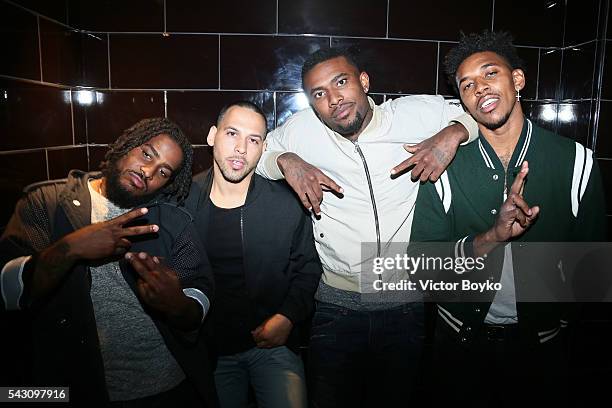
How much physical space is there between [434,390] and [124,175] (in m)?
1.47

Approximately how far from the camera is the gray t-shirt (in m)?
1.39

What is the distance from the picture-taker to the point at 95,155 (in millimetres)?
2166

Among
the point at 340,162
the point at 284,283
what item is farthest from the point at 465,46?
the point at 284,283

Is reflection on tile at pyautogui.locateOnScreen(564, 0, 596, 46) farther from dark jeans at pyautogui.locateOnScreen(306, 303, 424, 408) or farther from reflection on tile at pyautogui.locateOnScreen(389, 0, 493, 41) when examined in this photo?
dark jeans at pyautogui.locateOnScreen(306, 303, 424, 408)

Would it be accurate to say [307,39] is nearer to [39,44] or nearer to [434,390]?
[39,44]

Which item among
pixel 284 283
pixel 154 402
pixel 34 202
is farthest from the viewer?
pixel 284 283

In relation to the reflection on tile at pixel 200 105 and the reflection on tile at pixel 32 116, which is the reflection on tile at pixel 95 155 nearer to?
the reflection on tile at pixel 32 116

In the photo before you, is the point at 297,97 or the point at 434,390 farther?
the point at 297,97

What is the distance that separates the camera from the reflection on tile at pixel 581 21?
2.04 metres

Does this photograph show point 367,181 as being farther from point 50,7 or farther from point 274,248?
point 50,7

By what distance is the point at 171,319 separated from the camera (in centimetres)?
136

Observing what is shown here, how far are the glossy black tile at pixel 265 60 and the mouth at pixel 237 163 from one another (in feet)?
2.41

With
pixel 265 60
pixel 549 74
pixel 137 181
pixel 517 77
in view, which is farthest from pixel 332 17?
pixel 137 181

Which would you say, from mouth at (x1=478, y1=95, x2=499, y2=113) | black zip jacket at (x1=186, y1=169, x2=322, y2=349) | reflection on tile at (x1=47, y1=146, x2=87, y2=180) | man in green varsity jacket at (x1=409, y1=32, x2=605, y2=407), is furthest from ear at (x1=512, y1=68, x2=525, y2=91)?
reflection on tile at (x1=47, y1=146, x2=87, y2=180)
